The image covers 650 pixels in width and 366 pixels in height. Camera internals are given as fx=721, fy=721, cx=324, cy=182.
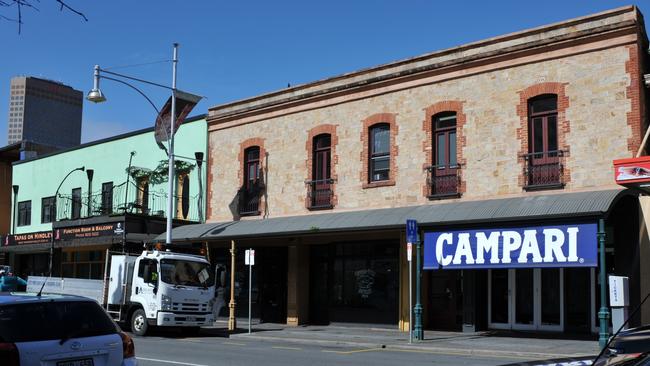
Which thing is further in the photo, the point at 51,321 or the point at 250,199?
the point at 250,199

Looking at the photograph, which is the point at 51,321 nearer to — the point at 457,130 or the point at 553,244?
the point at 553,244

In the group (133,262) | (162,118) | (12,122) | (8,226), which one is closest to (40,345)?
(12,122)

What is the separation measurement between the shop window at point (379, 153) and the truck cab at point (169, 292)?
20.1 ft

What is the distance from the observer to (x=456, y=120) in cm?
2111

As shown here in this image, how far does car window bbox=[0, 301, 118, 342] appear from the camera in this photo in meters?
6.91

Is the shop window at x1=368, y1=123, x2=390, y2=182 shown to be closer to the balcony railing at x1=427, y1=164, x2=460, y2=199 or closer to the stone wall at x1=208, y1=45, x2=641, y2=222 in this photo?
the stone wall at x1=208, y1=45, x2=641, y2=222

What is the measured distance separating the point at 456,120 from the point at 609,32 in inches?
193

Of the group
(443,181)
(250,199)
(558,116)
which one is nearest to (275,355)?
(443,181)

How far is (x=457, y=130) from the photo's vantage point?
20.9 meters

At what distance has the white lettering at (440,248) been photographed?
19.0 m

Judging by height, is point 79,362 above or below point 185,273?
below

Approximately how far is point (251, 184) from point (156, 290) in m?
6.94

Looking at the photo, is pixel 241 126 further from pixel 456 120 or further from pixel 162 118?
pixel 456 120

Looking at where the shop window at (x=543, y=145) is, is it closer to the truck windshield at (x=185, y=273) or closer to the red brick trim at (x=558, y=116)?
the red brick trim at (x=558, y=116)
